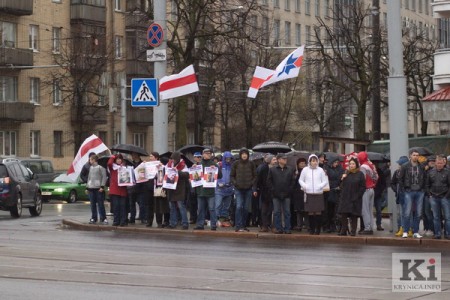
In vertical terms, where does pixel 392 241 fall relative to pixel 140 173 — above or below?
below

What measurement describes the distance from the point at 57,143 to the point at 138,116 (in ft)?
25.2

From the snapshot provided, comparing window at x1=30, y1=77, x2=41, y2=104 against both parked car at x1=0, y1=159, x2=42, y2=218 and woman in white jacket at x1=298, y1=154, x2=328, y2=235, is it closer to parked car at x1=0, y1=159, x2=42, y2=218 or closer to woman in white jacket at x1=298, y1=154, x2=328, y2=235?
parked car at x1=0, y1=159, x2=42, y2=218

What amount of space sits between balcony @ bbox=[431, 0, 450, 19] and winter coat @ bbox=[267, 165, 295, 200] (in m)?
15.6

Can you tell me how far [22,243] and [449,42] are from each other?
23263 mm

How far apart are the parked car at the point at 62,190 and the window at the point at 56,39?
58.8 ft

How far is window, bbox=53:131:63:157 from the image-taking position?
69562 millimetres

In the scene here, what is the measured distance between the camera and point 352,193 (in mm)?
24406

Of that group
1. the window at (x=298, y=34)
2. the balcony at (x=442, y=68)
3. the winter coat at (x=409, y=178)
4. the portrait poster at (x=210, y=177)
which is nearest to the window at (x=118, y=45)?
the window at (x=298, y=34)

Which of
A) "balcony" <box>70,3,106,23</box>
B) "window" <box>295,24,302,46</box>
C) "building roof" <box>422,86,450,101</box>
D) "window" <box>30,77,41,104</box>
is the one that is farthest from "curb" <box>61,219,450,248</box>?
"window" <box>295,24,302,46</box>

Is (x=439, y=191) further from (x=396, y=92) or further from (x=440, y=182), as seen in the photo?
(x=396, y=92)

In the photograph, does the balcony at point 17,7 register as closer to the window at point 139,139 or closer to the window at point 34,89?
the window at point 34,89

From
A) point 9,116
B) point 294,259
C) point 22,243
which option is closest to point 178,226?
point 22,243

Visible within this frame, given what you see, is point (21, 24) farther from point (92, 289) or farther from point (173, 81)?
point (92, 289)

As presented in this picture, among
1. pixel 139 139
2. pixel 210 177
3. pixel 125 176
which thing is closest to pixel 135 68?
pixel 139 139
